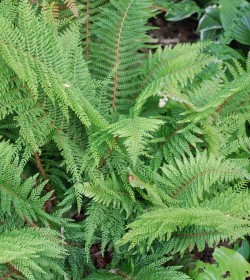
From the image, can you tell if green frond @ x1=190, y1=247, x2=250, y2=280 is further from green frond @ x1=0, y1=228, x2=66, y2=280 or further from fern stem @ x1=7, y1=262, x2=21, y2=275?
fern stem @ x1=7, y1=262, x2=21, y2=275

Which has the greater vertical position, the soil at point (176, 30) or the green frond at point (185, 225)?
the soil at point (176, 30)

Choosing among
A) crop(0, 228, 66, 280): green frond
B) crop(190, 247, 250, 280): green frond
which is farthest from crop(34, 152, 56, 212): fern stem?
crop(190, 247, 250, 280): green frond

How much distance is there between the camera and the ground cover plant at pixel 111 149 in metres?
2.11

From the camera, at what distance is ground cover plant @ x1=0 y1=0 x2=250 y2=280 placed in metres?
2.11

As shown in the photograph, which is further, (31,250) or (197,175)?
(197,175)

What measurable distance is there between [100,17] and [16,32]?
693mm

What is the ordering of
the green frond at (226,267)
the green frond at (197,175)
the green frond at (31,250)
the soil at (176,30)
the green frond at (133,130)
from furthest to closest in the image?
the soil at (176,30) → the green frond at (226,267) → the green frond at (197,175) → the green frond at (133,130) → the green frond at (31,250)

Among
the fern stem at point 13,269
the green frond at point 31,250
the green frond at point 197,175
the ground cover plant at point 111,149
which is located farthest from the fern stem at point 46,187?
the green frond at point 197,175

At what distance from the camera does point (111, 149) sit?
2361mm

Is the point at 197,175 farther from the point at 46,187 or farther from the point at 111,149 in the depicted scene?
the point at 46,187

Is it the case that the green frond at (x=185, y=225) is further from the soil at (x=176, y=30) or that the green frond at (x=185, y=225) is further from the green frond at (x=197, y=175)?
the soil at (x=176, y=30)

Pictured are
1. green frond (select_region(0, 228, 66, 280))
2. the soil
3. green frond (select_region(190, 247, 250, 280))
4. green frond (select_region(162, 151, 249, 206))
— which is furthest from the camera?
the soil

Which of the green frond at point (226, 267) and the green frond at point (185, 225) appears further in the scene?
the green frond at point (226, 267)

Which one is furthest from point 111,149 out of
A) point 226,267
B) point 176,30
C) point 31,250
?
point 176,30
